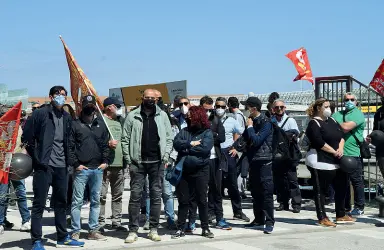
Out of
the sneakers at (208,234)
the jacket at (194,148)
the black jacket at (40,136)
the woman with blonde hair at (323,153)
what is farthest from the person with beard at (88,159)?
the woman with blonde hair at (323,153)

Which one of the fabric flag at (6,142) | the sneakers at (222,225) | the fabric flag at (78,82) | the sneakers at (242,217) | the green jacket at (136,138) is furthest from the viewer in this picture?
the sneakers at (242,217)

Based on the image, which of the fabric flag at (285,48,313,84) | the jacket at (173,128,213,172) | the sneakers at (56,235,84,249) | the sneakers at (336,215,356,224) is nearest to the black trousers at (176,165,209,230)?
the jacket at (173,128,213,172)

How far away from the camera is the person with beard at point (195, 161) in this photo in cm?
924

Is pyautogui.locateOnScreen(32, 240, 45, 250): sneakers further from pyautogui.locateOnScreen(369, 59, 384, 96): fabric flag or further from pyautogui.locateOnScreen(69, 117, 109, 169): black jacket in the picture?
pyautogui.locateOnScreen(369, 59, 384, 96): fabric flag

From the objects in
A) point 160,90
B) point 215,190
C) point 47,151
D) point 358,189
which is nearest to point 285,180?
point 358,189

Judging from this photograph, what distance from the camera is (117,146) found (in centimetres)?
977

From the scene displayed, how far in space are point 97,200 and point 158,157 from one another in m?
1.01

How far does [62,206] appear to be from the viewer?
8.64 meters

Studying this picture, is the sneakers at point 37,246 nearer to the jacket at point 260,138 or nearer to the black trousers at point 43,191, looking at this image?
the black trousers at point 43,191

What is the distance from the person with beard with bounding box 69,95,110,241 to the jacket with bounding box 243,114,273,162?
2.13m

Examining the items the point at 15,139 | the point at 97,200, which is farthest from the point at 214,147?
the point at 15,139

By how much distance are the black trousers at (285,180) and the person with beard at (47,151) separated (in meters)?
4.99

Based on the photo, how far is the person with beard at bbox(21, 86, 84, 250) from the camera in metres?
8.25

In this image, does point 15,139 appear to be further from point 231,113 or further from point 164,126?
point 231,113
